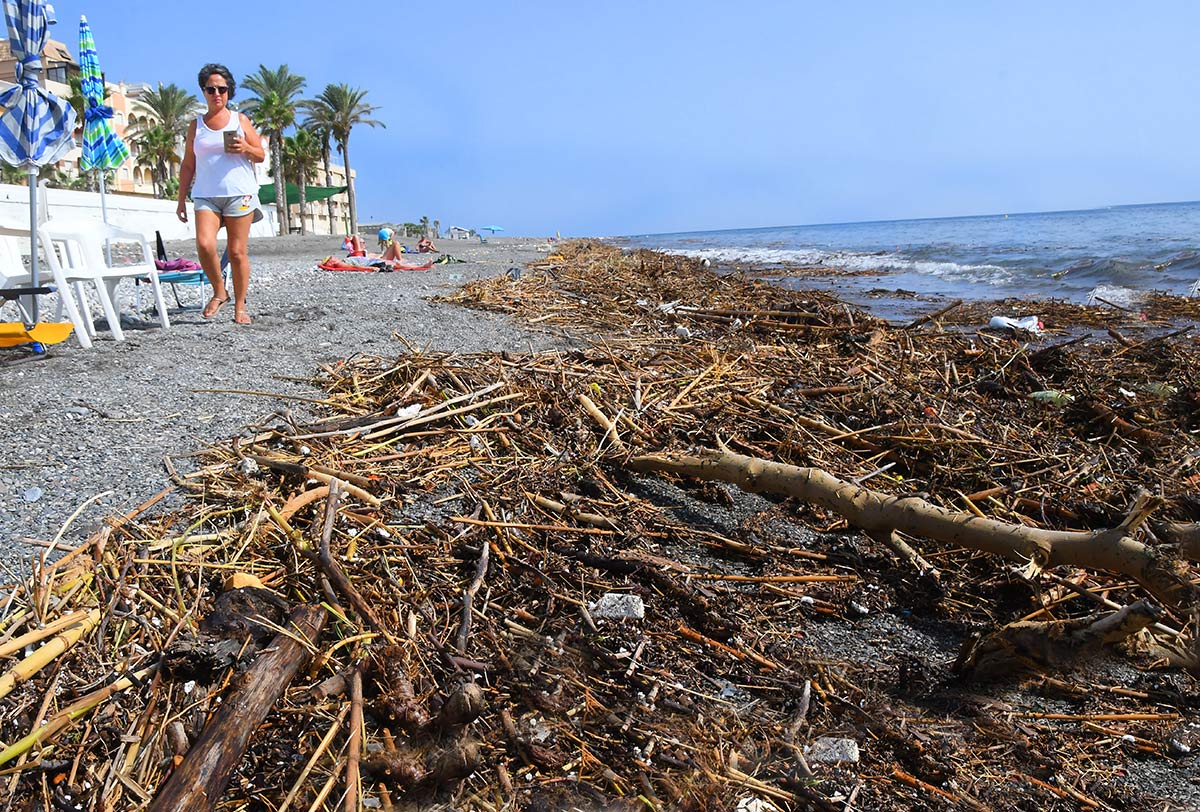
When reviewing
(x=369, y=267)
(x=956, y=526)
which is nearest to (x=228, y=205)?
(x=956, y=526)

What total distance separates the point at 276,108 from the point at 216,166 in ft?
148

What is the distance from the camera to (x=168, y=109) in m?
49.4

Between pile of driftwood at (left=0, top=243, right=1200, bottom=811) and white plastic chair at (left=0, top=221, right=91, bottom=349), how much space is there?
99.7 inches

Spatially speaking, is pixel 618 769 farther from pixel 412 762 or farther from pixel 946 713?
pixel 946 713

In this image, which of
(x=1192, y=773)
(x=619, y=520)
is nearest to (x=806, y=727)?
(x=1192, y=773)

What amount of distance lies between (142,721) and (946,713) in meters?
1.91

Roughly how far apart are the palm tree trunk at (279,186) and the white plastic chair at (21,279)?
3807 cm

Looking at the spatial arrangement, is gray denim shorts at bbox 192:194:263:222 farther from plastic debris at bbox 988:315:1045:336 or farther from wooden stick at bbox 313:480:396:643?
plastic debris at bbox 988:315:1045:336

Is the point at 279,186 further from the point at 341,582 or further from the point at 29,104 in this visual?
the point at 341,582

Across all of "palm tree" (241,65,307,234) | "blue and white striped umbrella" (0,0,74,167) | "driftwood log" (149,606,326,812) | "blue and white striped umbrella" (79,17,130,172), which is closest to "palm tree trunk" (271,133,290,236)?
"palm tree" (241,65,307,234)

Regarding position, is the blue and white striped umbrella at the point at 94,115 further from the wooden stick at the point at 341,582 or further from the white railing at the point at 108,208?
the white railing at the point at 108,208

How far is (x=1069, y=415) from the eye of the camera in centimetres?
402

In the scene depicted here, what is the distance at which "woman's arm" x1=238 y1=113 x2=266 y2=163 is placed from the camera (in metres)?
5.63

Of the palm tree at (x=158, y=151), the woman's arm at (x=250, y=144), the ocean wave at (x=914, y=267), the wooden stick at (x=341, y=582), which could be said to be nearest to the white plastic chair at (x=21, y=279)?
the woman's arm at (x=250, y=144)
